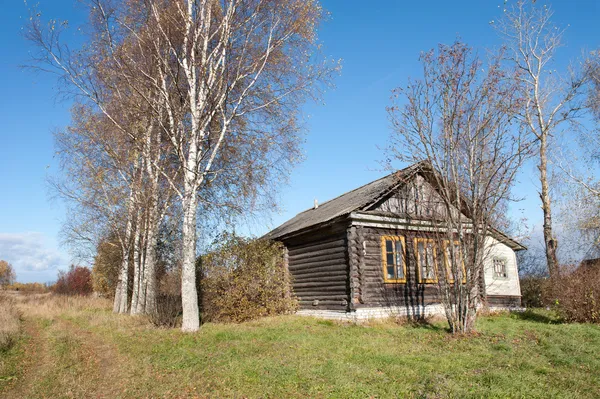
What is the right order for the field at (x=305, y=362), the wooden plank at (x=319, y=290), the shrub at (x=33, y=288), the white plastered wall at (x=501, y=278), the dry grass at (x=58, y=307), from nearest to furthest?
the field at (x=305, y=362) < the wooden plank at (x=319, y=290) < the dry grass at (x=58, y=307) < the white plastered wall at (x=501, y=278) < the shrub at (x=33, y=288)

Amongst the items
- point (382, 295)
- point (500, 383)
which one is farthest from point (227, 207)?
point (500, 383)

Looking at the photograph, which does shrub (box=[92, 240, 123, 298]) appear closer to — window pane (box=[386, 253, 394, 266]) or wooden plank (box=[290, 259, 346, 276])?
wooden plank (box=[290, 259, 346, 276])

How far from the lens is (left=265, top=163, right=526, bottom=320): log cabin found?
14.7 m

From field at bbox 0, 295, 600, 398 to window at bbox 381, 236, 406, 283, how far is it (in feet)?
8.29

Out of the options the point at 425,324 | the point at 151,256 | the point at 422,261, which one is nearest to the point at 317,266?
the point at 422,261

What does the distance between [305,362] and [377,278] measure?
7.39 metres

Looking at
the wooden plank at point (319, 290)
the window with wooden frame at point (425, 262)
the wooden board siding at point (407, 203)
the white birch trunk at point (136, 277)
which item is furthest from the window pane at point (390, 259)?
the white birch trunk at point (136, 277)

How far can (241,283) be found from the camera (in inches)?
600

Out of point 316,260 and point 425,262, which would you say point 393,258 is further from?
point 316,260

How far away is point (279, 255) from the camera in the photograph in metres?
17.9

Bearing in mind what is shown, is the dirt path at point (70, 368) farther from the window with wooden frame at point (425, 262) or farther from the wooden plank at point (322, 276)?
the window with wooden frame at point (425, 262)

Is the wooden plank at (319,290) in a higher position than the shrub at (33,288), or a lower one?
higher

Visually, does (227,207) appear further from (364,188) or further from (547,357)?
(547,357)

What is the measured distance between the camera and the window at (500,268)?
20375mm
